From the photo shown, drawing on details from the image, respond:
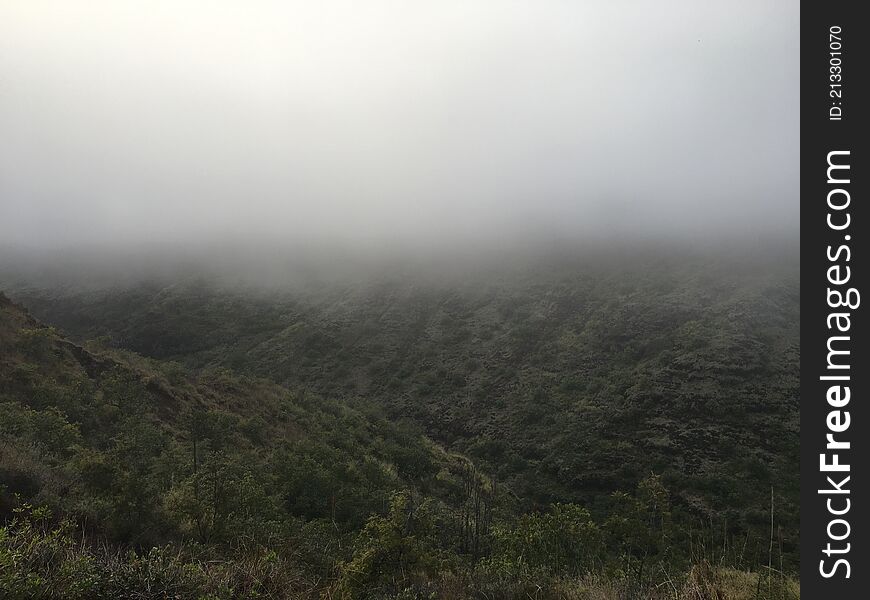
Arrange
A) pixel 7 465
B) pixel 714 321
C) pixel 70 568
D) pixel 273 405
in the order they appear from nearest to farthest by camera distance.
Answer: pixel 70 568 → pixel 7 465 → pixel 273 405 → pixel 714 321

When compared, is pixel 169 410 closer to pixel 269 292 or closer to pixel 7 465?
pixel 7 465

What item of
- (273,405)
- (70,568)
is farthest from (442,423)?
(70,568)

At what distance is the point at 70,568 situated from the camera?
3.76 m

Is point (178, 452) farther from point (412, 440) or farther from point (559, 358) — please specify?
point (559, 358)

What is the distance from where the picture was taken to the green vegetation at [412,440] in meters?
5.70

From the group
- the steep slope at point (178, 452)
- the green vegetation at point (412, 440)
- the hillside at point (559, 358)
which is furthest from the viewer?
the hillside at point (559, 358)

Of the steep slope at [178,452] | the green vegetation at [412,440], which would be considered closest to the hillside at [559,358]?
the green vegetation at [412,440]

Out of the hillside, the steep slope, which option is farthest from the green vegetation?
the hillside

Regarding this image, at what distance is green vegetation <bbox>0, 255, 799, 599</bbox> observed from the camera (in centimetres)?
570

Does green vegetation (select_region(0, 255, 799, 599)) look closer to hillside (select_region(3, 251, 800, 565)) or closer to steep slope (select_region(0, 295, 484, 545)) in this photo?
steep slope (select_region(0, 295, 484, 545))

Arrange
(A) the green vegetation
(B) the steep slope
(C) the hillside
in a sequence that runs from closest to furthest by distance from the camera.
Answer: (A) the green vegetation, (B) the steep slope, (C) the hillside

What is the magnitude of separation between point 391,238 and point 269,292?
58.2 meters

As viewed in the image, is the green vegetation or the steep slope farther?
the steep slope

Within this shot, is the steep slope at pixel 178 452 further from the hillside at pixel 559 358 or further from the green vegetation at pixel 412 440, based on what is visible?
the hillside at pixel 559 358
